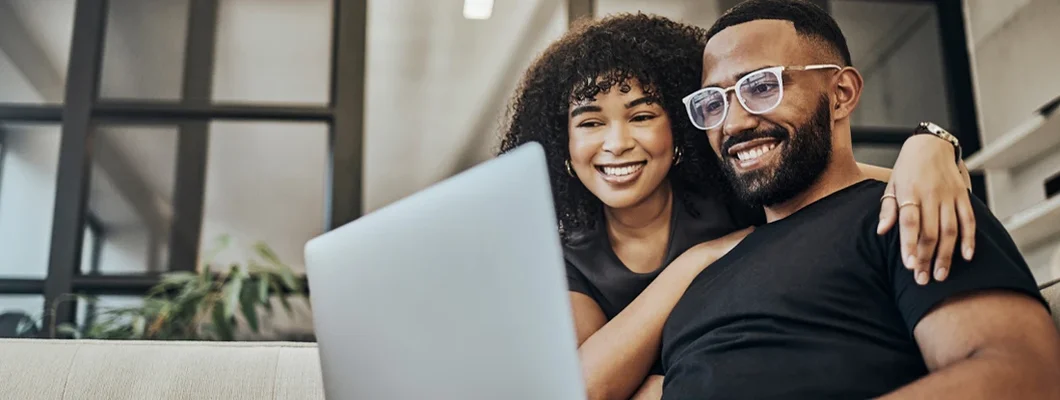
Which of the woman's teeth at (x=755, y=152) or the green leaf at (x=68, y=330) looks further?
the green leaf at (x=68, y=330)

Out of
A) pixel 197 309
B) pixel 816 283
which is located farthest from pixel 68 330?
pixel 816 283

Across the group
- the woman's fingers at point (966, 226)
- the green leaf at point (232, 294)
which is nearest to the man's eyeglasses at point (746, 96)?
the woman's fingers at point (966, 226)

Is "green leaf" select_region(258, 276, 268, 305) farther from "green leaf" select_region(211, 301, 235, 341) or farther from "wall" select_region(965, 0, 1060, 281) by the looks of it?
"wall" select_region(965, 0, 1060, 281)

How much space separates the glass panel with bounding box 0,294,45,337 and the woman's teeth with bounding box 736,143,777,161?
7.22 feet

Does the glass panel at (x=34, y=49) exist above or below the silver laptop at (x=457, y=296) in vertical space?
above

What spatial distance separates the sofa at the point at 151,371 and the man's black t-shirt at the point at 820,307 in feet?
1.88

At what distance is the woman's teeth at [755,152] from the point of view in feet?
4.33

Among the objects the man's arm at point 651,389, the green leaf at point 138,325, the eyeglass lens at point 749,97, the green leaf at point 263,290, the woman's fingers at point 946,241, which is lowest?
the man's arm at point 651,389

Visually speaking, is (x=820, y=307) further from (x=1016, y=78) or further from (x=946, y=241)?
(x=1016, y=78)

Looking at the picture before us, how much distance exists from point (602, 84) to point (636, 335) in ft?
1.17

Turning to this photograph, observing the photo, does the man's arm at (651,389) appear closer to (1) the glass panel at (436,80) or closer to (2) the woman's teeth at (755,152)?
(2) the woman's teeth at (755,152)

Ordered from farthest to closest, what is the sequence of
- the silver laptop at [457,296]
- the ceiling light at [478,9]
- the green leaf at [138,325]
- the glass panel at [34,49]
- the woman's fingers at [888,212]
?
1. the ceiling light at [478,9]
2. the glass panel at [34,49]
3. the green leaf at [138,325]
4. the woman's fingers at [888,212]
5. the silver laptop at [457,296]

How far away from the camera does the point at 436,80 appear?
4211 mm

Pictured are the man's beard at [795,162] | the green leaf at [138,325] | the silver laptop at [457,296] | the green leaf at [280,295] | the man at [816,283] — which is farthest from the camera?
the green leaf at [280,295]
